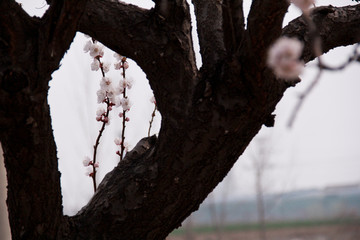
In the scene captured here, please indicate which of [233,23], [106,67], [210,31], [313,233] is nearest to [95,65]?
[106,67]

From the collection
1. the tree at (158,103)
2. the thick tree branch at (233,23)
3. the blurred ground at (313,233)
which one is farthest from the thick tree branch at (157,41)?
the blurred ground at (313,233)

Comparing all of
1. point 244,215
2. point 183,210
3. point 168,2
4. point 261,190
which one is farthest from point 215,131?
point 244,215

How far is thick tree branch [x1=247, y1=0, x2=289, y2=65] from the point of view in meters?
1.00

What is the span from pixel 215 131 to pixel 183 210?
21cm

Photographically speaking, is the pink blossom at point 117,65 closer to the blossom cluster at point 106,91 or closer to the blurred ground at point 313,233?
the blossom cluster at point 106,91

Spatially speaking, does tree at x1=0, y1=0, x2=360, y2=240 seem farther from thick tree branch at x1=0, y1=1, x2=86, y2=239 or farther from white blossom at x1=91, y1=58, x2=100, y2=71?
white blossom at x1=91, y1=58, x2=100, y2=71

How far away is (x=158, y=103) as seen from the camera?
1.19m

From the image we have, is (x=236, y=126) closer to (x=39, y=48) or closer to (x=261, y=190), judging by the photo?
(x=39, y=48)

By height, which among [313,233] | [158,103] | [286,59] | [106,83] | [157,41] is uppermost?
[313,233]

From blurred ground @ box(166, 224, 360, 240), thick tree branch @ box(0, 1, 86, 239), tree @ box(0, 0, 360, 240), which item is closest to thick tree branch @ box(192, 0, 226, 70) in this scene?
tree @ box(0, 0, 360, 240)

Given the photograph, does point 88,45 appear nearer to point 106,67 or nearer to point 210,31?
point 106,67

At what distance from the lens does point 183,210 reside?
1150 mm

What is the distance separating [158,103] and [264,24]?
0.32m

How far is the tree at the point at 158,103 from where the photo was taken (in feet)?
3.14
